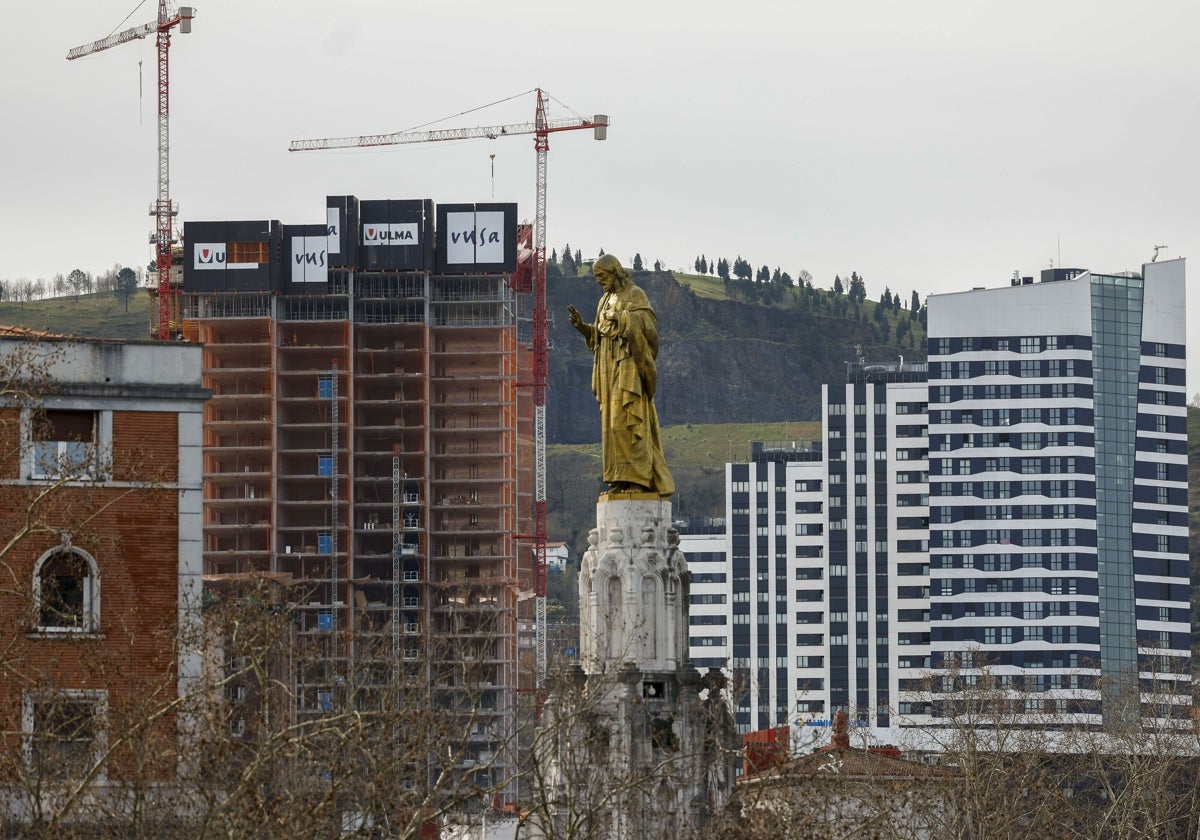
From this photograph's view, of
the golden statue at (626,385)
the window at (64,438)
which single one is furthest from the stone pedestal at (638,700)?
the window at (64,438)

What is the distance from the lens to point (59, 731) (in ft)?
168

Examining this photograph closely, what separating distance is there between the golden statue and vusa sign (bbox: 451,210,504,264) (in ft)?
462

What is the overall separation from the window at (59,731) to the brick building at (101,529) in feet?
0.48

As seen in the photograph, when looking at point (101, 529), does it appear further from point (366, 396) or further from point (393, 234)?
point (366, 396)

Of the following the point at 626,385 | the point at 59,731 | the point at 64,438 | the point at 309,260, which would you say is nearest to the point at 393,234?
the point at 309,260

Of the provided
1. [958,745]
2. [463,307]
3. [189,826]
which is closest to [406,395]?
[463,307]

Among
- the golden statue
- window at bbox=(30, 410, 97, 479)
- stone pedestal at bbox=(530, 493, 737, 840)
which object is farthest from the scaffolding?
stone pedestal at bbox=(530, 493, 737, 840)

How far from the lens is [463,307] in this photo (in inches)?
7717

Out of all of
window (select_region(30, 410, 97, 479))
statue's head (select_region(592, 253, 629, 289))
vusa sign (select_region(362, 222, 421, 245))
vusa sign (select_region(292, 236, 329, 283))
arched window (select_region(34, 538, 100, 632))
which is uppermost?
vusa sign (select_region(362, 222, 421, 245))

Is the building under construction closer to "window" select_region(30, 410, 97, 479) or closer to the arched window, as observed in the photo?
"window" select_region(30, 410, 97, 479)

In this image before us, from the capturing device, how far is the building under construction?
19012 centimetres

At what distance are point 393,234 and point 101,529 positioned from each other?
140063mm

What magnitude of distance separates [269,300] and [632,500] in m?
145

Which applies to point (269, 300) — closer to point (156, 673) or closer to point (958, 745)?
point (958, 745)
